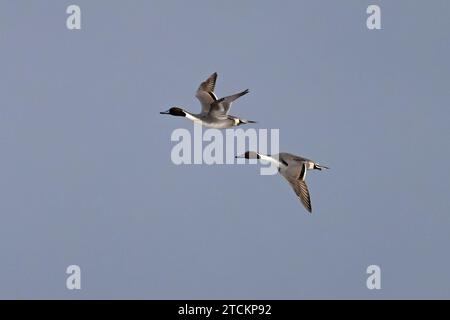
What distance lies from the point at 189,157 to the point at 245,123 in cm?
178

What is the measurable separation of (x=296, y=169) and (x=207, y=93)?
8.65ft

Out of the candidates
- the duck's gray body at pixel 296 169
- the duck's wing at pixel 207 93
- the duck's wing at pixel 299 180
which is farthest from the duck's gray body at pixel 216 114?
the duck's wing at pixel 299 180

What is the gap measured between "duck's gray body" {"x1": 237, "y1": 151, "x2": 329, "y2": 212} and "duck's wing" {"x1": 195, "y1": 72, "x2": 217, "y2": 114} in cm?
174

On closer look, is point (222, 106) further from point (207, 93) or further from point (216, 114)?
point (207, 93)

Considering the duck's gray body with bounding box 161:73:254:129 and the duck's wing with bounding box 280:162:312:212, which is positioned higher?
the duck's gray body with bounding box 161:73:254:129

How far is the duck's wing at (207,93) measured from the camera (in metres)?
22.0

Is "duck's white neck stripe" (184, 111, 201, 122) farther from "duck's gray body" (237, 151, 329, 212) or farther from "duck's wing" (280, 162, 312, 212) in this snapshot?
"duck's wing" (280, 162, 312, 212)

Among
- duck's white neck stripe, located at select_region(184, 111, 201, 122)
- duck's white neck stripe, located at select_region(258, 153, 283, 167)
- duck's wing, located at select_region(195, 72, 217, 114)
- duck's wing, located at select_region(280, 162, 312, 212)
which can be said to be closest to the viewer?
duck's wing, located at select_region(280, 162, 312, 212)

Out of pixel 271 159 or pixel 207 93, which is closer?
pixel 271 159

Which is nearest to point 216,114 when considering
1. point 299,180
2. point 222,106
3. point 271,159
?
point 222,106

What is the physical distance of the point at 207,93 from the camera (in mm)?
22344

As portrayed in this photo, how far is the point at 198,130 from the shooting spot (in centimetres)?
2153

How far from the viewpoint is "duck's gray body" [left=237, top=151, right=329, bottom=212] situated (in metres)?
20.5

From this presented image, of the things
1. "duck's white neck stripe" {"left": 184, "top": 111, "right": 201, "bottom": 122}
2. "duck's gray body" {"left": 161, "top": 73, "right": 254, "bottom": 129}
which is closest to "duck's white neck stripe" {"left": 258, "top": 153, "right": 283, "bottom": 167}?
"duck's gray body" {"left": 161, "top": 73, "right": 254, "bottom": 129}
